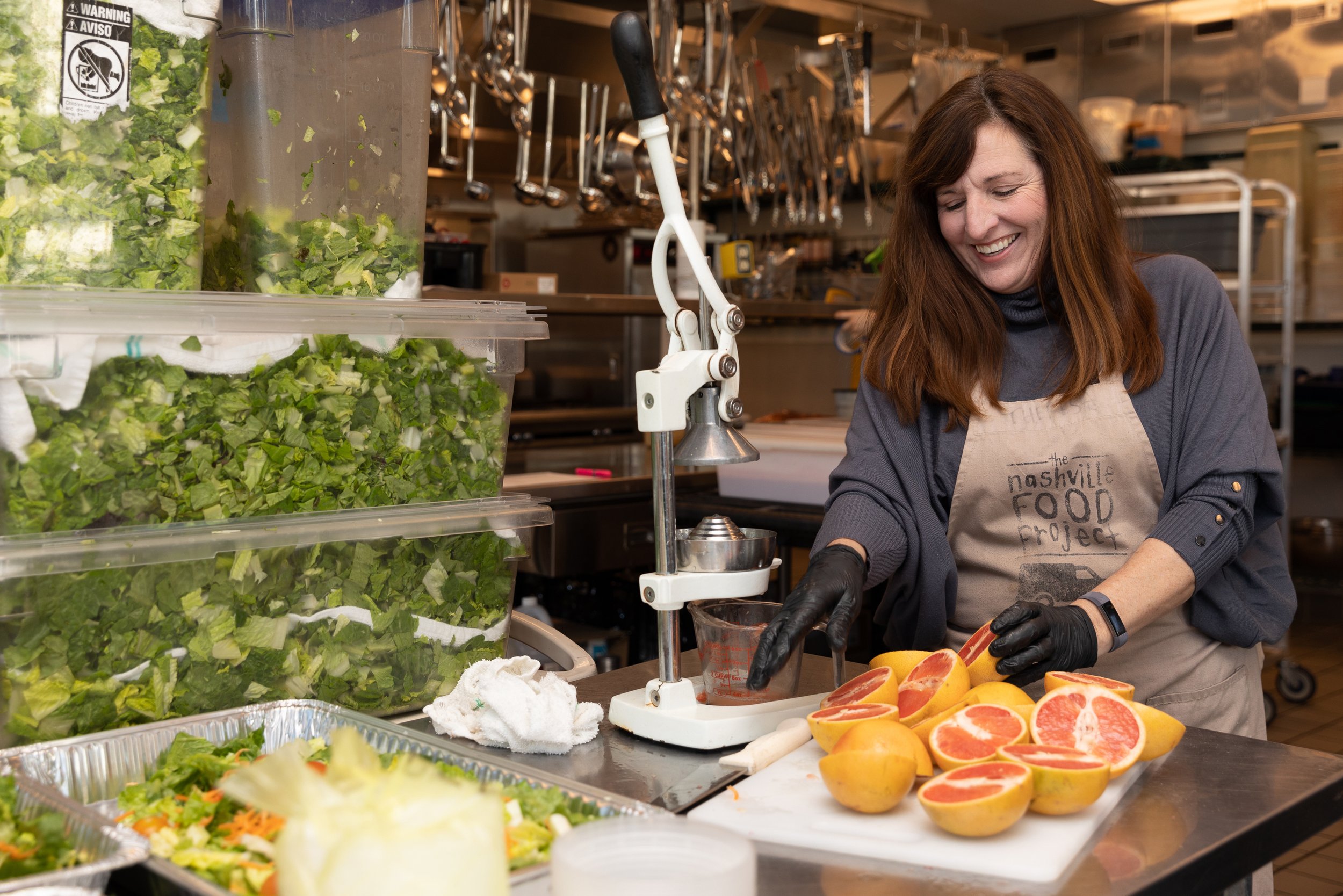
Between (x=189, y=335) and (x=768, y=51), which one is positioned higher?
(x=768, y=51)

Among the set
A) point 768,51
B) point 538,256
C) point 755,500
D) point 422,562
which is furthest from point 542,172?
point 422,562

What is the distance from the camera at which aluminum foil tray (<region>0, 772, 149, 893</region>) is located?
2.99 feet

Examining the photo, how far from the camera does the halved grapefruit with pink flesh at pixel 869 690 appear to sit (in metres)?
1.36

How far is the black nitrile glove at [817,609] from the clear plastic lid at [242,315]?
1.66ft

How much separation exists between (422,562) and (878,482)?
774 millimetres

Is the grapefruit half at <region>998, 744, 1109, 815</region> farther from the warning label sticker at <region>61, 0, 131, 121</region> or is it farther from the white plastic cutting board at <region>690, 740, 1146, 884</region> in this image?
the warning label sticker at <region>61, 0, 131, 121</region>

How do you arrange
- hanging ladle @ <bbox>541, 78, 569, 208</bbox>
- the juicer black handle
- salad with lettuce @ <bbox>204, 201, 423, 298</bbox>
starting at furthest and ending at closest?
1. hanging ladle @ <bbox>541, 78, 569, 208</bbox>
2. salad with lettuce @ <bbox>204, 201, 423, 298</bbox>
3. the juicer black handle

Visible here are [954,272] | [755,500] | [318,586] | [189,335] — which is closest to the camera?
[189,335]

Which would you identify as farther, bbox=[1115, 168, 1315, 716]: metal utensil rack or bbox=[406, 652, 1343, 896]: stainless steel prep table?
bbox=[1115, 168, 1315, 716]: metal utensil rack

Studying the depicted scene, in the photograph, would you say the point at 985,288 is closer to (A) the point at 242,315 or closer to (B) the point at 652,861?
(A) the point at 242,315

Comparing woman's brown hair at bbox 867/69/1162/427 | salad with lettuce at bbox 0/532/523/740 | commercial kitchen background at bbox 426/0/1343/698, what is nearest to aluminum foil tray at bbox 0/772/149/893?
salad with lettuce at bbox 0/532/523/740

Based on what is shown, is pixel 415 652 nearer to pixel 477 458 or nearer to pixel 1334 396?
pixel 477 458

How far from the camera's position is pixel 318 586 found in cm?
145

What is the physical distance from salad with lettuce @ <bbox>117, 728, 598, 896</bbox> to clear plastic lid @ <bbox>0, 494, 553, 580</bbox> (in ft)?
0.66
